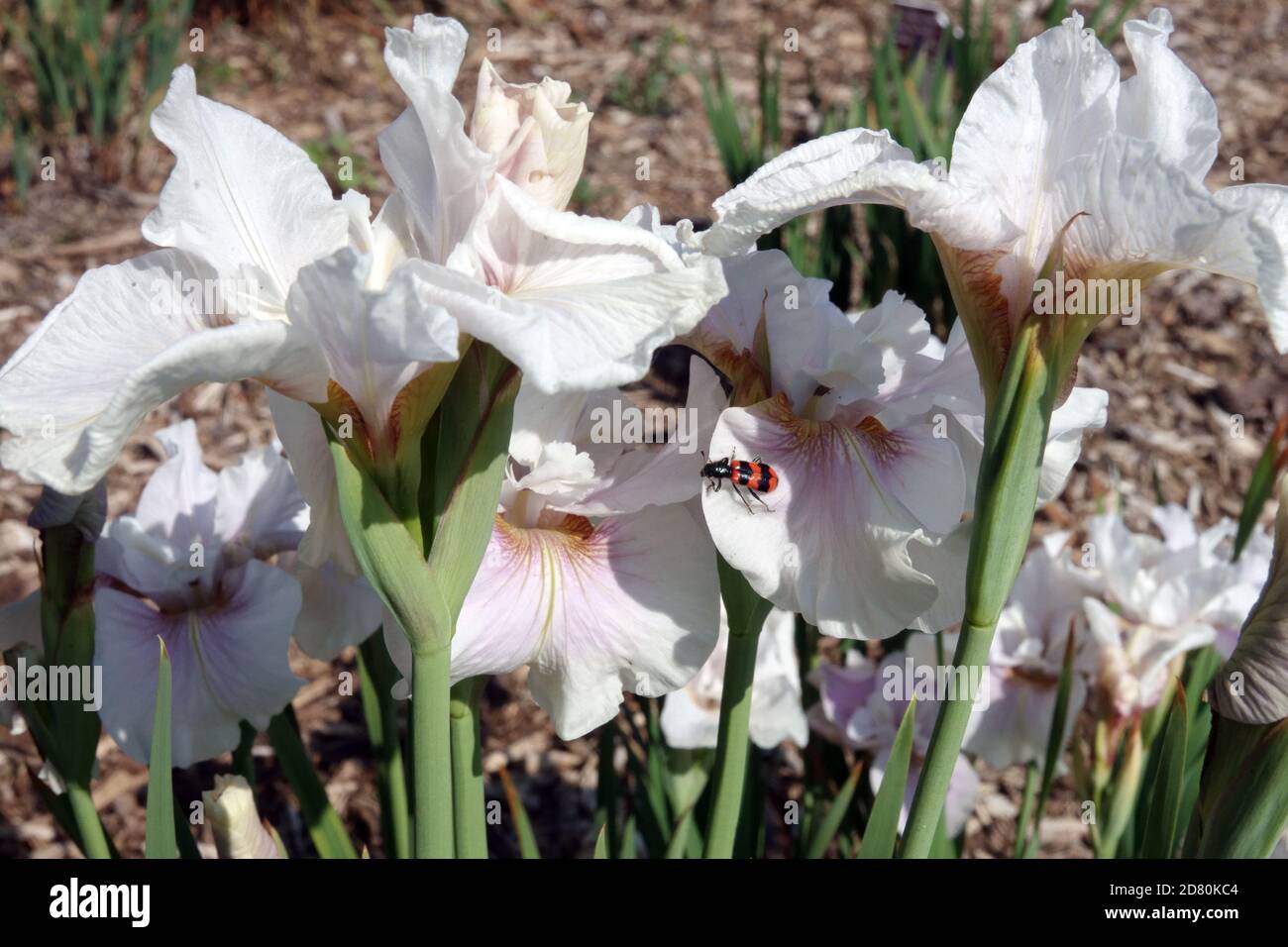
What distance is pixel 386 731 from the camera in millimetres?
1338

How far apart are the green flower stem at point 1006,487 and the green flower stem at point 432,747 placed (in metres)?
0.36

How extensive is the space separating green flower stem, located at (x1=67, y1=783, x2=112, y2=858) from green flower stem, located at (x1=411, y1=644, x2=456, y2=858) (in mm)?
399

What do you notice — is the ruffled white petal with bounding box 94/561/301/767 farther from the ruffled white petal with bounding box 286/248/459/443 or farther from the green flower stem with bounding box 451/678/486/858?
the ruffled white petal with bounding box 286/248/459/443

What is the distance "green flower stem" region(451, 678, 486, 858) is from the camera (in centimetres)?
97

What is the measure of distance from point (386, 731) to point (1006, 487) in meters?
0.78

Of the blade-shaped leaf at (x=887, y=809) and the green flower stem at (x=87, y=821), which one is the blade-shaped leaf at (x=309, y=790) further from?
the blade-shaped leaf at (x=887, y=809)

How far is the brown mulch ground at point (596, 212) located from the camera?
6.97ft

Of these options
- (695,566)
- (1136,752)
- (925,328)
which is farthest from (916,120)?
(695,566)

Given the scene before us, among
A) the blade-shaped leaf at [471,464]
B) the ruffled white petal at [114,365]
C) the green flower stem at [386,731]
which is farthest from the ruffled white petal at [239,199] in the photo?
the green flower stem at [386,731]

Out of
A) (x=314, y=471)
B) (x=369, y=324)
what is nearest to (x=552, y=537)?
(x=314, y=471)

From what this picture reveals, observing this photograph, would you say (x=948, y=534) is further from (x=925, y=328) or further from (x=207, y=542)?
(x=207, y=542)

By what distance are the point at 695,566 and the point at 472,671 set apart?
0.63 ft

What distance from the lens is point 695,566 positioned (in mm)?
977

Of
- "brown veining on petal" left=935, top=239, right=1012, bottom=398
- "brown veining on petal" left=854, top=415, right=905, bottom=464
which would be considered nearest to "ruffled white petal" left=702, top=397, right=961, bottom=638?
"brown veining on petal" left=854, top=415, right=905, bottom=464
